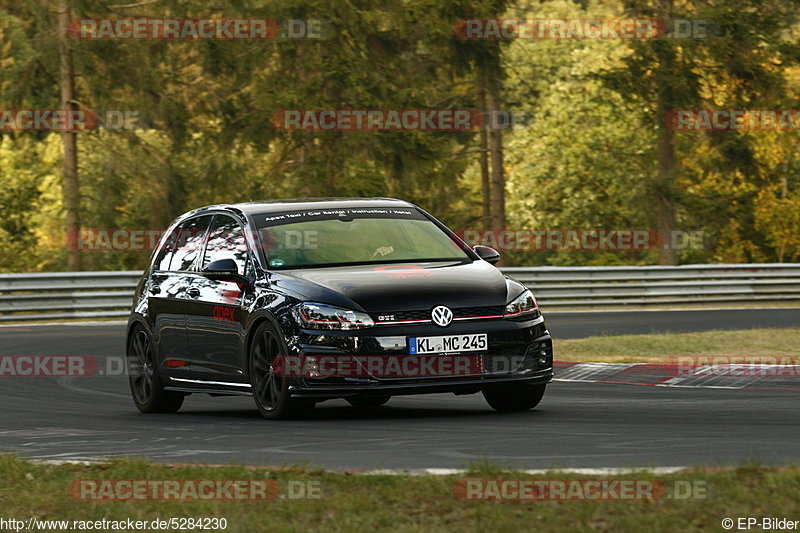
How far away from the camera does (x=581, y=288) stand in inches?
1205

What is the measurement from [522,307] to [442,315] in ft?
2.48

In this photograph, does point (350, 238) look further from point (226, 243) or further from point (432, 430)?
point (432, 430)

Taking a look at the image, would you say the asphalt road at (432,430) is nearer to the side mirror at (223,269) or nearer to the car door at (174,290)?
the car door at (174,290)

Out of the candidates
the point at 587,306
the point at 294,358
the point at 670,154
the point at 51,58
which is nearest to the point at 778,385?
the point at 294,358

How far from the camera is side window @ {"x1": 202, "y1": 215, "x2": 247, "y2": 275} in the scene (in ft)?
37.9

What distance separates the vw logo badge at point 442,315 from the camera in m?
10.3

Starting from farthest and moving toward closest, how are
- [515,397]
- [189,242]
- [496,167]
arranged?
[496,167] < [189,242] < [515,397]

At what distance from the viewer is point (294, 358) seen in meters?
10.4

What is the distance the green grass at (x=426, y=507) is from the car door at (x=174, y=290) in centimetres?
458

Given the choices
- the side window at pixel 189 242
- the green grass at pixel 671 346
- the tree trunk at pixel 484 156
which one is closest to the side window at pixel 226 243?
the side window at pixel 189 242

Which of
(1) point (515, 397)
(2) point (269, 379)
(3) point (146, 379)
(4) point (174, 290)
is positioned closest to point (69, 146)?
(3) point (146, 379)

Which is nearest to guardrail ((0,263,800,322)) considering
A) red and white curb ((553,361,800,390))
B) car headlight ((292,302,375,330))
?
red and white curb ((553,361,800,390))

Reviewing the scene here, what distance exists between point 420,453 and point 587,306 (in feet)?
74.5

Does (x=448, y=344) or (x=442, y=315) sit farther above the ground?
(x=442, y=315)
